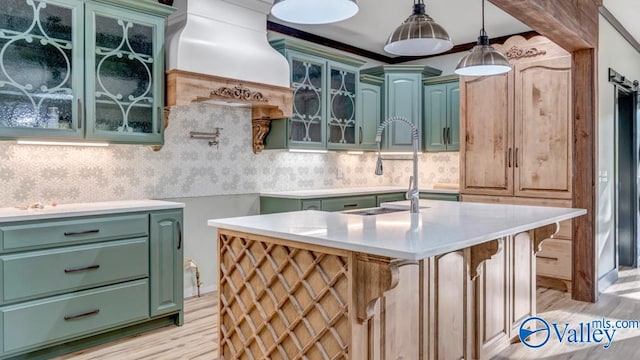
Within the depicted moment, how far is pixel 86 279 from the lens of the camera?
2.91 m

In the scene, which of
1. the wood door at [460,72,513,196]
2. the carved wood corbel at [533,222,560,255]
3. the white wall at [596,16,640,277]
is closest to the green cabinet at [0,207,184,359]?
the carved wood corbel at [533,222,560,255]

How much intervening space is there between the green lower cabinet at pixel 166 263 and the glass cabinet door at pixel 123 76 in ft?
2.09

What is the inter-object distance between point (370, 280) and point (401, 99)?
162 inches

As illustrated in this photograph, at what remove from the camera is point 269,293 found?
7.49 ft

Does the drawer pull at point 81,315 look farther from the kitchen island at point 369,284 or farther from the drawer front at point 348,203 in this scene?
the drawer front at point 348,203

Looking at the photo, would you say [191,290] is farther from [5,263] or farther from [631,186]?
[631,186]

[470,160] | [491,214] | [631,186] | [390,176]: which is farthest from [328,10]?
[631,186]

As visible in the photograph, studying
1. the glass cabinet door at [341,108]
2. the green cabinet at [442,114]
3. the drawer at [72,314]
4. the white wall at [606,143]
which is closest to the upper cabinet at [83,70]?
the drawer at [72,314]

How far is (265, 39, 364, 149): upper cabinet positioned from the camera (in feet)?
14.8

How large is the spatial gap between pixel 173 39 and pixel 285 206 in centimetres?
180

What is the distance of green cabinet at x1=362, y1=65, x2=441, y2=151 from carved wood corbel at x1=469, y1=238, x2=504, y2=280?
3227 mm

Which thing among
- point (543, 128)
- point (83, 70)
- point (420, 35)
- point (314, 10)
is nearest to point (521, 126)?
point (543, 128)

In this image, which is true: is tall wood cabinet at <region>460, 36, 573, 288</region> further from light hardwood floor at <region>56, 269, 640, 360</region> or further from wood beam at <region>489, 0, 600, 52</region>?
light hardwood floor at <region>56, 269, 640, 360</region>

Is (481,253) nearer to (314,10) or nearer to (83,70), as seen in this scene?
(314,10)
